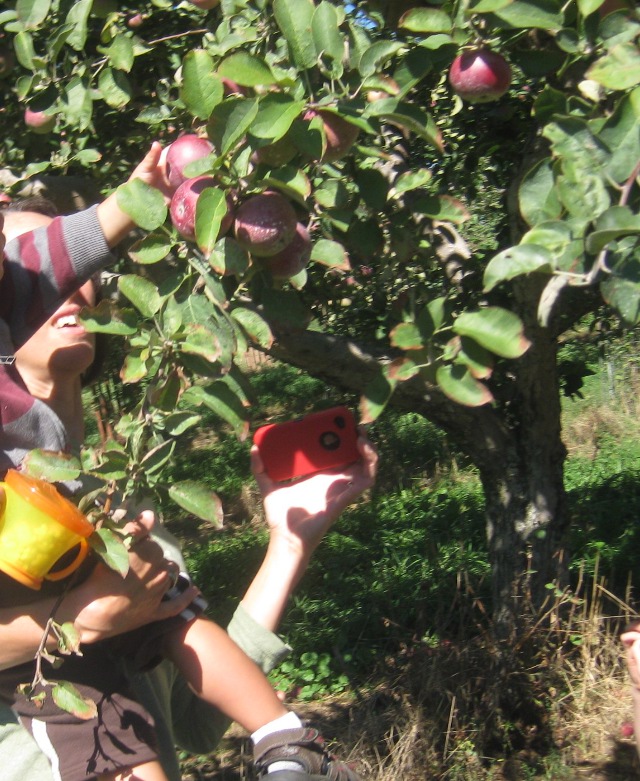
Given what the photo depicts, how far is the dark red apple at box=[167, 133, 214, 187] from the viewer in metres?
1.13

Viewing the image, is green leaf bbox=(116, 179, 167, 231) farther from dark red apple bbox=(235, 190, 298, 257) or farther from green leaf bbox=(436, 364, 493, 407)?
green leaf bbox=(436, 364, 493, 407)

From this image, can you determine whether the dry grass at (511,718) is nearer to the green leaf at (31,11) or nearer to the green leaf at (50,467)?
the green leaf at (50,467)

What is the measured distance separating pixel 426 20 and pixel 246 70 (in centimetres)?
30

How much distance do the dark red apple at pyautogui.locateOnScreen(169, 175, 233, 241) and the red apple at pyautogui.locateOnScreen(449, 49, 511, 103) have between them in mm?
435

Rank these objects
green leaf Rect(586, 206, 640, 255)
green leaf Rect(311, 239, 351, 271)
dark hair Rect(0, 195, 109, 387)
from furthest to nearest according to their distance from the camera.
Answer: dark hair Rect(0, 195, 109, 387) → green leaf Rect(311, 239, 351, 271) → green leaf Rect(586, 206, 640, 255)

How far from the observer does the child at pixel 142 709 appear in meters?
1.35

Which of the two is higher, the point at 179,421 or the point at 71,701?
the point at 179,421

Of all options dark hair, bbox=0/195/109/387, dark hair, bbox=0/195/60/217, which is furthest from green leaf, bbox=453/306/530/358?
dark hair, bbox=0/195/60/217

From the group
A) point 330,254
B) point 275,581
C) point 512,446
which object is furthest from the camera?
point 512,446

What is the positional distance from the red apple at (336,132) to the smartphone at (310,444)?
485 mm

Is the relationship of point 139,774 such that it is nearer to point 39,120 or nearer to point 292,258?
point 292,258

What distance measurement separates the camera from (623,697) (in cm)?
269

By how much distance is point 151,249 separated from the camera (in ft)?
3.73

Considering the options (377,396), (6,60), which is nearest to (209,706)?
(377,396)
